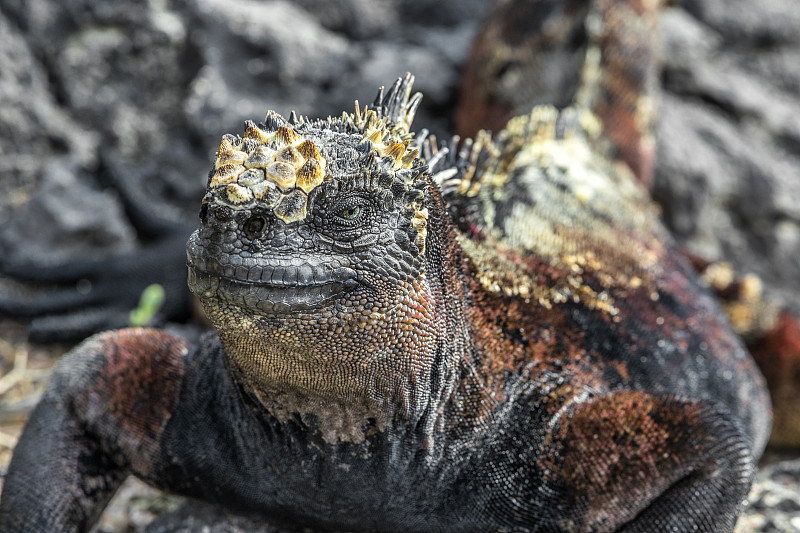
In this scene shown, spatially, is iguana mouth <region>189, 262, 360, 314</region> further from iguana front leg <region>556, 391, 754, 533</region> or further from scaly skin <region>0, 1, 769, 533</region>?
iguana front leg <region>556, 391, 754, 533</region>

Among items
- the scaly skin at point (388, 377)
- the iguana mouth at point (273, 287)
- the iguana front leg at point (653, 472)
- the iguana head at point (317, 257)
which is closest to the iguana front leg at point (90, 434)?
the scaly skin at point (388, 377)

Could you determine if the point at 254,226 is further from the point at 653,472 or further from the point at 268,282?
the point at 653,472

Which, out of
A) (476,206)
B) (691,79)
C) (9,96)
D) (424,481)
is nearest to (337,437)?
(424,481)

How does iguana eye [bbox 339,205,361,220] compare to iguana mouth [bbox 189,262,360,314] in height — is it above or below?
above

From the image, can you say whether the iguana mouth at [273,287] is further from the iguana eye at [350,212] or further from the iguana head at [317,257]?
the iguana eye at [350,212]

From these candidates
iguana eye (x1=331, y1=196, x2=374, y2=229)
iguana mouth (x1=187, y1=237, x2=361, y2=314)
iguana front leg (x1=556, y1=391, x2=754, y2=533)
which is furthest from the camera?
iguana front leg (x1=556, y1=391, x2=754, y2=533)

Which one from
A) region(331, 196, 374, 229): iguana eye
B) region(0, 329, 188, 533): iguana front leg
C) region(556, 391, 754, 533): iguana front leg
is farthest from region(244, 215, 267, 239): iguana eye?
region(556, 391, 754, 533): iguana front leg

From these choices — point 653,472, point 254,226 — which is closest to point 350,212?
point 254,226

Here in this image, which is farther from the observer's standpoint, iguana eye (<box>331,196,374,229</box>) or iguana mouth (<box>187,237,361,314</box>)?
iguana eye (<box>331,196,374,229</box>)
